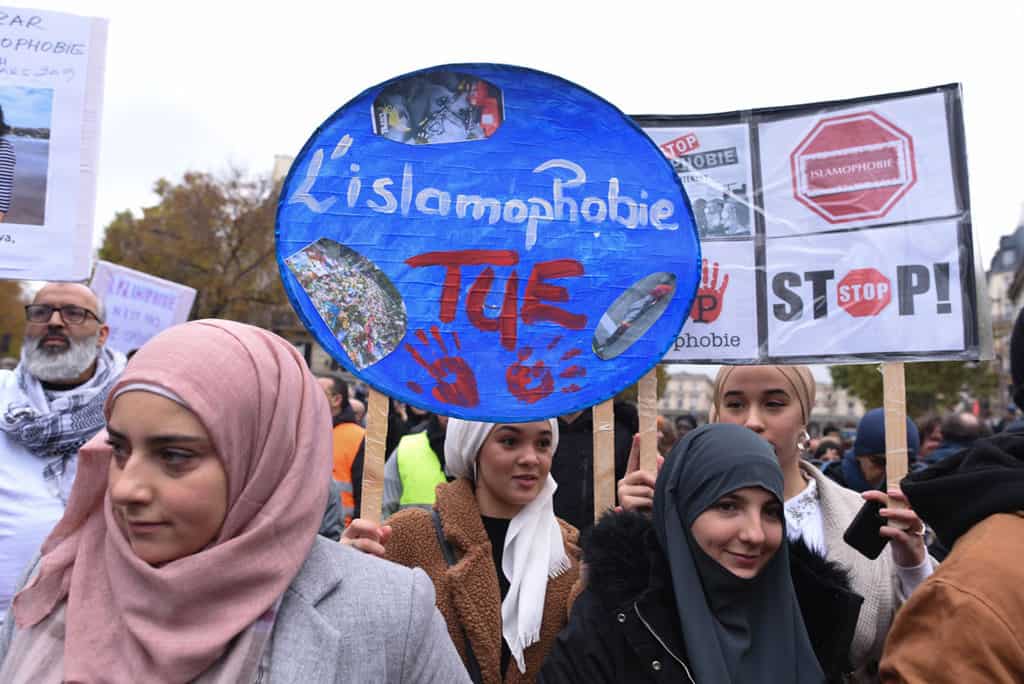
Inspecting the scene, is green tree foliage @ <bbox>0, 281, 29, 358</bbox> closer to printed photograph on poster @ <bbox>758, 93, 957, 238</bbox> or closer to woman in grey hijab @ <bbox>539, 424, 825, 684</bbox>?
printed photograph on poster @ <bbox>758, 93, 957, 238</bbox>

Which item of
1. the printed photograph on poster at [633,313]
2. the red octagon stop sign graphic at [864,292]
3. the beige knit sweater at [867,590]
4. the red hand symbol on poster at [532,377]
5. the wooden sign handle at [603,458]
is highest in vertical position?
the red octagon stop sign graphic at [864,292]

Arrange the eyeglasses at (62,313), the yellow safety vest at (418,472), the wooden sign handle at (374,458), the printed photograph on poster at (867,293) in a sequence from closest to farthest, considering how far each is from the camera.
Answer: the wooden sign handle at (374,458) < the printed photograph on poster at (867,293) < the eyeglasses at (62,313) < the yellow safety vest at (418,472)

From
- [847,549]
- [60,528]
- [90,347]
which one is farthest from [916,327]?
[90,347]

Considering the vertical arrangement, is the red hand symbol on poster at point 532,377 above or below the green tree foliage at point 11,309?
below

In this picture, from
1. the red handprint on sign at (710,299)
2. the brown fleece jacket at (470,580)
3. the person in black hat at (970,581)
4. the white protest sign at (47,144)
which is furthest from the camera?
the white protest sign at (47,144)

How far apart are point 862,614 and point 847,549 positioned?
0.24m

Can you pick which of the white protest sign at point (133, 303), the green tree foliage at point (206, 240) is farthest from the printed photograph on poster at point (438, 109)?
the green tree foliage at point (206, 240)

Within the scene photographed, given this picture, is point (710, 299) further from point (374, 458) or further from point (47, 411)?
point (47, 411)

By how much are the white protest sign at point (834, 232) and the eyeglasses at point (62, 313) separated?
2424 mm

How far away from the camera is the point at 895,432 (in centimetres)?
234

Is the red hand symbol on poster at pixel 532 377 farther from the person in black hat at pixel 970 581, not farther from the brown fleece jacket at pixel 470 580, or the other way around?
the person in black hat at pixel 970 581

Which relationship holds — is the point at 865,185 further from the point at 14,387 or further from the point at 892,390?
the point at 14,387

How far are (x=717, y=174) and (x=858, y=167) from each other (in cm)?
45

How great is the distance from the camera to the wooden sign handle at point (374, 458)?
2.13m
